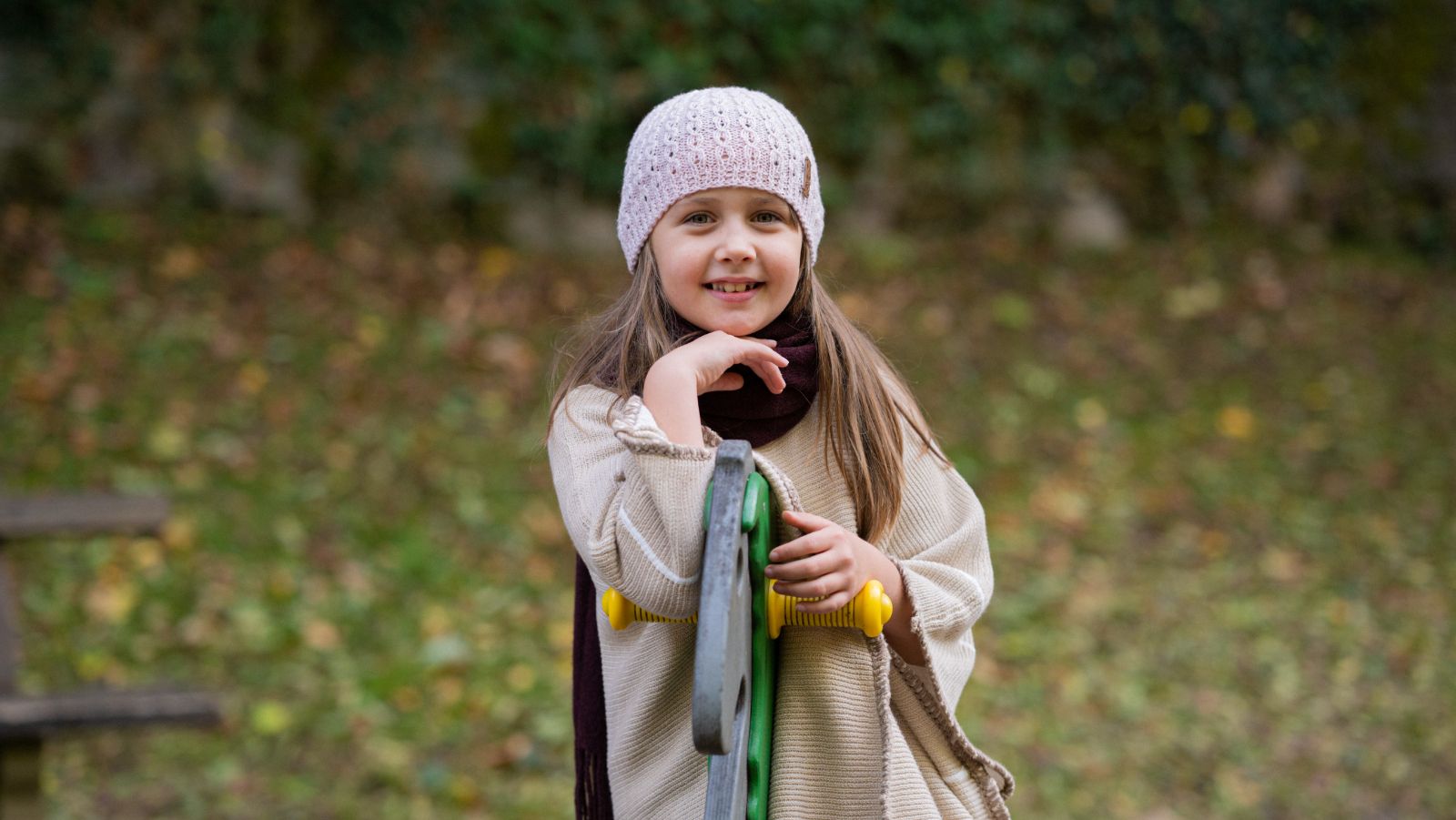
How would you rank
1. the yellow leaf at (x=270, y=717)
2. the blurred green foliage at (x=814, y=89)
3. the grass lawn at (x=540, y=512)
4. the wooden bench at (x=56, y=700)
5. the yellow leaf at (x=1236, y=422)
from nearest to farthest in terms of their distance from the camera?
the wooden bench at (x=56, y=700) < the yellow leaf at (x=270, y=717) < the grass lawn at (x=540, y=512) < the yellow leaf at (x=1236, y=422) < the blurred green foliage at (x=814, y=89)

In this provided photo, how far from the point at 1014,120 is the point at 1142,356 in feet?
6.17

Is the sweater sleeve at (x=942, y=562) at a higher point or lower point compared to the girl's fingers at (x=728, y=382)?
lower

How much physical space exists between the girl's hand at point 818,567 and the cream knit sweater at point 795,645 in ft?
0.27

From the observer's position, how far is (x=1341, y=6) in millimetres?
9094

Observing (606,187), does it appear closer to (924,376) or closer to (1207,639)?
(924,376)

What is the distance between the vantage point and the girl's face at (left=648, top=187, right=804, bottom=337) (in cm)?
208

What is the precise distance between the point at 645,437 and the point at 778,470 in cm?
24

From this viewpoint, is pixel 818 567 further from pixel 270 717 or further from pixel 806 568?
pixel 270 717

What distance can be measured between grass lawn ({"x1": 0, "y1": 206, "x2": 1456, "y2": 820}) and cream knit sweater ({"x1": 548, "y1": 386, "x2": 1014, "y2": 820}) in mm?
1797

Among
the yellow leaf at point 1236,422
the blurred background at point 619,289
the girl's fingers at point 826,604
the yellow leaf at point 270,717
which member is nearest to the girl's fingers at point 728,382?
the girl's fingers at point 826,604

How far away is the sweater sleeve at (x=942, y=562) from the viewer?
210cm

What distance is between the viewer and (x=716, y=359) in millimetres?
2014

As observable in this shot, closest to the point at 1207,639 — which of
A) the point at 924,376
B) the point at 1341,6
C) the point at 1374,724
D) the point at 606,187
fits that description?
the point at 1374,724

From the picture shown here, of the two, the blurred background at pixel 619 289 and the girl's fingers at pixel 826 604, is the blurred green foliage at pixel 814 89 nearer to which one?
the blurred background at pixel 619 289
